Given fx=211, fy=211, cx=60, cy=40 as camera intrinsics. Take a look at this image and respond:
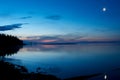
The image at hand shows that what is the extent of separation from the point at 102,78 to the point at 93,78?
1.34 meters

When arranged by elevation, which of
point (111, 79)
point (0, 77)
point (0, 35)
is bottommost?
point (111, 79)

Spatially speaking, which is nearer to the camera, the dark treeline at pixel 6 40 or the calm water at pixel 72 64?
the calm water at pixel 72 64

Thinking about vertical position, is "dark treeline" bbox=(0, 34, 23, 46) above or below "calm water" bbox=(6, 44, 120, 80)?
above

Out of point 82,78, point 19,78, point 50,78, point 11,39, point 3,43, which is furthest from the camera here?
point 11,39

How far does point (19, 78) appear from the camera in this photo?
21.0 metres

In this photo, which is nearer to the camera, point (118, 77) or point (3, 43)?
point (118, 77)

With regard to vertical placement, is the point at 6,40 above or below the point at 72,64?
above

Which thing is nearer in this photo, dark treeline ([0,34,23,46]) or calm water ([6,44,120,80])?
calm water ([6,44,120,80])

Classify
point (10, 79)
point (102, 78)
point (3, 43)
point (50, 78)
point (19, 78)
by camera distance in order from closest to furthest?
point (10, 79) < point (19, 78) < point (50, 78) < point (102, 78) < point (3, 43)

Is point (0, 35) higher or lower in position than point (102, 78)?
higher

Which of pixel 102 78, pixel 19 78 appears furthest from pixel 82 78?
pixel 19 78

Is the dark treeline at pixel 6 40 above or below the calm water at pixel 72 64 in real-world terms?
above

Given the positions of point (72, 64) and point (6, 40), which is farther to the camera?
point (6, 40)

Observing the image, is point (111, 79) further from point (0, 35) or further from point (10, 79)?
point (0, 35)
